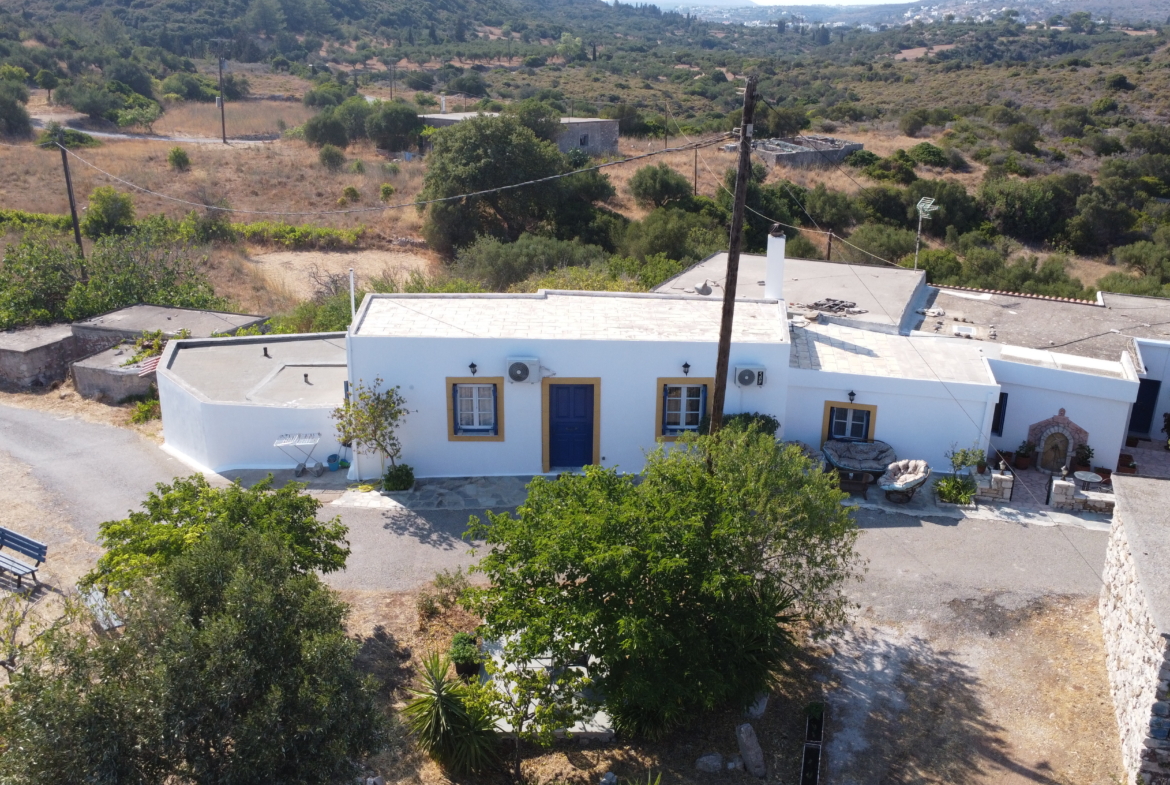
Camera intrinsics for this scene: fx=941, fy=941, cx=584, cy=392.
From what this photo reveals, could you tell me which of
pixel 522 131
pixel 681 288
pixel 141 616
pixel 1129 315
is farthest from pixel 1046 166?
pixel 141 616

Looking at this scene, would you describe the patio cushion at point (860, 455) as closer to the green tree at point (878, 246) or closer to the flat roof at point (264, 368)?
the flat roof at point (264, 368)

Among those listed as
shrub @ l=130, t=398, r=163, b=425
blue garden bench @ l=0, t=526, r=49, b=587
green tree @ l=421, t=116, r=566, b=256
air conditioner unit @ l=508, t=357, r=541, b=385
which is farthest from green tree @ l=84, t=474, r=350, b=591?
green tree @ l=421, t=116, r=566, b=256

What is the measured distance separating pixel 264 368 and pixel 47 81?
53.4 m

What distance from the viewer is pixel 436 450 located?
635 inches

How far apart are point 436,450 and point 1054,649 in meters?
9.74

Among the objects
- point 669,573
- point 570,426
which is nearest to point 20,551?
point 570,426

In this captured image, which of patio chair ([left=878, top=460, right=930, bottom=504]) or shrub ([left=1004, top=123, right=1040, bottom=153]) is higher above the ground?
shrub ([left=1004, top=123, right=1040, bottom=153])

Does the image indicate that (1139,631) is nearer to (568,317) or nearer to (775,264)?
(775,264)

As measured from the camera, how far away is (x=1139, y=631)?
10070 mm

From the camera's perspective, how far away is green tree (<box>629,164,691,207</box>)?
41.2 m

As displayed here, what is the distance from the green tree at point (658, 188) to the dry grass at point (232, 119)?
2582 cm

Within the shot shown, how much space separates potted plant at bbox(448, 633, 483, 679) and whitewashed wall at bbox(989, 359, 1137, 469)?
1037cm

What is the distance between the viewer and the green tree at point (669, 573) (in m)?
9.42

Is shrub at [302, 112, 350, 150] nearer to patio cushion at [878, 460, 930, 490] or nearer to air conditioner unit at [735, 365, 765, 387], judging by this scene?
air conditioner unit at [735, 365, 765, 387]
